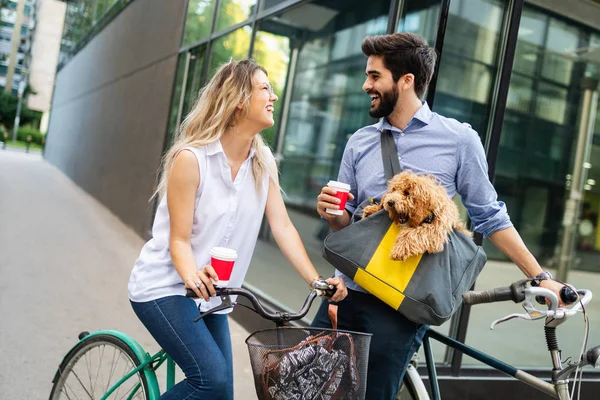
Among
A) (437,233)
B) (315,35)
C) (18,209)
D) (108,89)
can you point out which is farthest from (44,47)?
(437,233)

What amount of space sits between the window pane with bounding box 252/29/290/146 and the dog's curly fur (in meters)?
4.38

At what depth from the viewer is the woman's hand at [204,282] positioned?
192 cm

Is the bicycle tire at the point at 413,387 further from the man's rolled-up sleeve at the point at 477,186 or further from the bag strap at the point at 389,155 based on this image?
the bag strap at the point at 389,155

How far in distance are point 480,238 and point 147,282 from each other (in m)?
2.70

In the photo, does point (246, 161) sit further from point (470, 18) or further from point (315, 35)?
point (315, 35)

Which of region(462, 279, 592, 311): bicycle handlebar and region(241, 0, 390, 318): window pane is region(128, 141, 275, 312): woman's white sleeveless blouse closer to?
region(462, 279, 592, 311): bicycle handlebar

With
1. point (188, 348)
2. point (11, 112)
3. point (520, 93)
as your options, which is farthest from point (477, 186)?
point (11, 112)

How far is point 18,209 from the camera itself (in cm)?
1198

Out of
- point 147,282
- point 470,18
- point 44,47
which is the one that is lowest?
point 147,282

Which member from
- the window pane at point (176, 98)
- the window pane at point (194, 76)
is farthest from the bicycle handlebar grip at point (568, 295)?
the window pane at point (176, 98)

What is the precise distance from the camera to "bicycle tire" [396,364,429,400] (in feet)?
8.18

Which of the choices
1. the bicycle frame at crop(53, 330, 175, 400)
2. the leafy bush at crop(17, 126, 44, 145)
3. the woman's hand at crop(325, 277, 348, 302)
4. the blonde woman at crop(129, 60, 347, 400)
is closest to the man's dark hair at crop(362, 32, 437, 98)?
the blonde woman at crop(129, 60, 347, 400)

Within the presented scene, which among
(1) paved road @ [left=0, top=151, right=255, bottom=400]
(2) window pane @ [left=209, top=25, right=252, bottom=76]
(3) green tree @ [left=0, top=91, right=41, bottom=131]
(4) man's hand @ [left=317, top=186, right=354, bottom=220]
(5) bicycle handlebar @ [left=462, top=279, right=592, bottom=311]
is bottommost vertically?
(1) paved road @ [left=0, top=151, right=255, bottom=400]

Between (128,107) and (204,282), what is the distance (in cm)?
1261
